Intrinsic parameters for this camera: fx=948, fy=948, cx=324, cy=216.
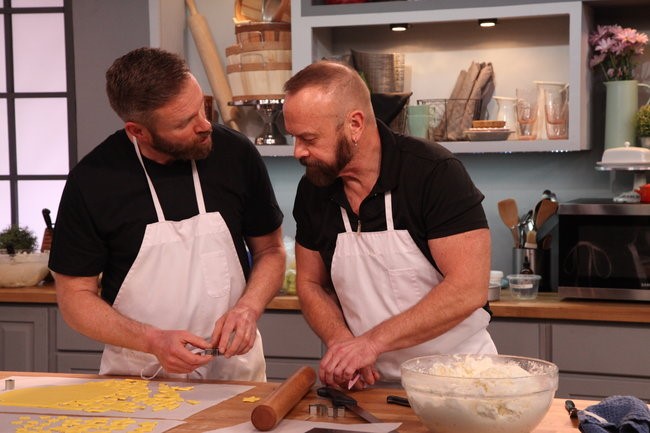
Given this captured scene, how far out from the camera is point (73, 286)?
92.8 inches

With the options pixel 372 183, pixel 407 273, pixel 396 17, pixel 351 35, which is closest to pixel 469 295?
pixel 407 273

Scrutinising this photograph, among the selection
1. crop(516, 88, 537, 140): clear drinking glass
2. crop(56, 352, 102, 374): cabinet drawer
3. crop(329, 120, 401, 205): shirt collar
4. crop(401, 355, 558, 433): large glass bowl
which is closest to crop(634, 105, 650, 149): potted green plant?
crop(516, 88, 537, 140): clear drinking glass

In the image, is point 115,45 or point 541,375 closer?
point 541,375

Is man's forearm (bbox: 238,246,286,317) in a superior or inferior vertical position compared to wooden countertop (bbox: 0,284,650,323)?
superior

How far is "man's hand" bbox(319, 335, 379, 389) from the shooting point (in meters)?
2.02

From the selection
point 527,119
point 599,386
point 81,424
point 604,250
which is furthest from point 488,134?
point 81,424

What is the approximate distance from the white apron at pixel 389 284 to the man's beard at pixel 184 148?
0.38 meters

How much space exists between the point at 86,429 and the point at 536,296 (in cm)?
213

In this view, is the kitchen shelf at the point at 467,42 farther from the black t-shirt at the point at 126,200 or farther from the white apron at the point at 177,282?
the white apron at the point at 177,282

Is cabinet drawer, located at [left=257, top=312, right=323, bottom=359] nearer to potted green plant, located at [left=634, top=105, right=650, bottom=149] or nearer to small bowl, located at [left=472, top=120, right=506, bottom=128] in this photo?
small bowl, located at [left=472, top=120, right=506, bottom=128]

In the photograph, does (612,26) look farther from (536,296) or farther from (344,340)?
(344,340)

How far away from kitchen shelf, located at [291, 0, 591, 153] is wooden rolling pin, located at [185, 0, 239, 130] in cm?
42

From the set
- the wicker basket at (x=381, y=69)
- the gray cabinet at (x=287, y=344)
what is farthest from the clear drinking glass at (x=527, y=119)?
the gray cabinet at (x=287, y=344)

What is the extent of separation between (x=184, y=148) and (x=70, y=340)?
1.71 metres
